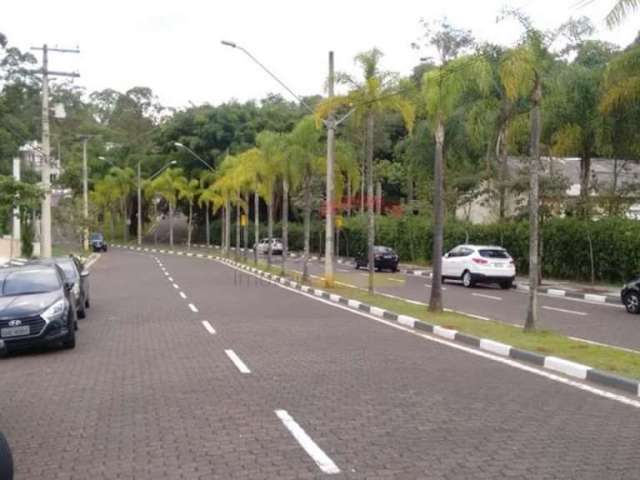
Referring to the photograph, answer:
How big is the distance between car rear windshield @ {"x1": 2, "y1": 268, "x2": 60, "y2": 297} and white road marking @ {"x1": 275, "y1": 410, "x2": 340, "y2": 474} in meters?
Answer: 7.36

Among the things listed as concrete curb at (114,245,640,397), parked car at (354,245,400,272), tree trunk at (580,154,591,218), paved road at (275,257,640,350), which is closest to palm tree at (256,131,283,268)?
Answer: paved road at (275,257,640,350)

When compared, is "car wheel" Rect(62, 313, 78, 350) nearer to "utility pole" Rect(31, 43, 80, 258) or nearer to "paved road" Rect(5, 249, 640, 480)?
"paved road" Rect(5, 249, 640, 480)

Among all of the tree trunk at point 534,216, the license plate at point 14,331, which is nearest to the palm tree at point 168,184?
the tree trunk at point 534,216

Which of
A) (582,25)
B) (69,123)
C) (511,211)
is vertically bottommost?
(511,211)

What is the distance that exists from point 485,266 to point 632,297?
9.31 metres

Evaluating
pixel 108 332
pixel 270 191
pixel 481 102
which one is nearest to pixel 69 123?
pixel 270 191

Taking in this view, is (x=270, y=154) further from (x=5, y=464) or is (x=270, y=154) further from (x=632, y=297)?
(x=5, y=464)

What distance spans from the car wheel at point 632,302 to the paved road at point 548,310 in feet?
0.60

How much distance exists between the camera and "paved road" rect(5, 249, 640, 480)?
20.2 ft

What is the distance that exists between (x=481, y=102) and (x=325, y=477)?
2706 centimetres

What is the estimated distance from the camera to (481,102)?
1226 inches

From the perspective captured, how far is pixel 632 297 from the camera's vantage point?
19.5 meters

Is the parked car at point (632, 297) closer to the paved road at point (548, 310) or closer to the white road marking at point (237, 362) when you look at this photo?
the paved road at point (548, 310)

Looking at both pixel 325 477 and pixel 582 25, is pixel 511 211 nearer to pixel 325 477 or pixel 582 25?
pixel 582 25
